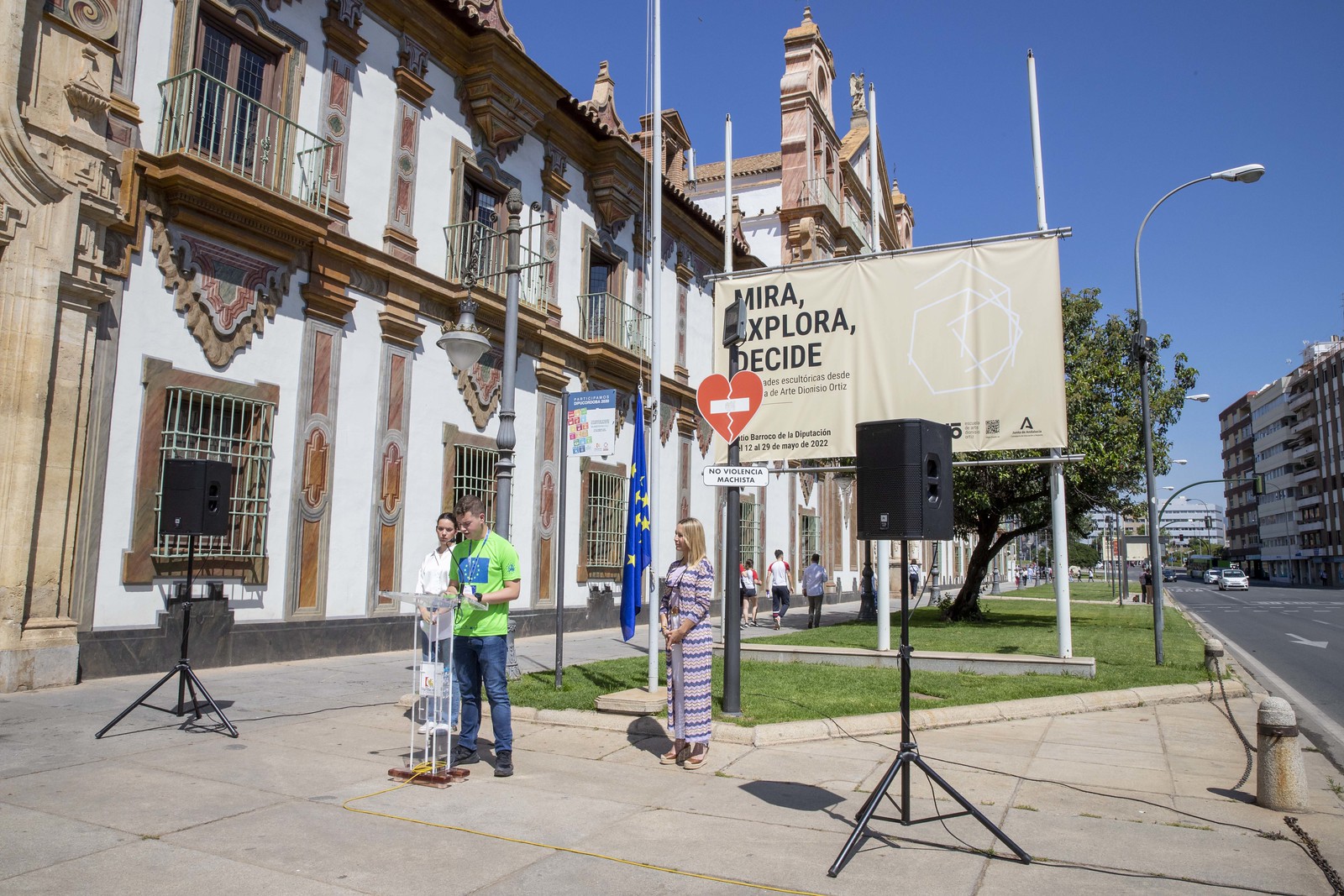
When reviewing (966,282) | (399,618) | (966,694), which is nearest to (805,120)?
(966,282)

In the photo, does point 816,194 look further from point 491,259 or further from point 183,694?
point 183,694

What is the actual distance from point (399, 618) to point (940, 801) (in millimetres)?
10471

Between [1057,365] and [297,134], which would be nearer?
[1057,365]

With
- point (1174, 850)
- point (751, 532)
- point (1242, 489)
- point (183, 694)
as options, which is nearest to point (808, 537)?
point (751, 532)

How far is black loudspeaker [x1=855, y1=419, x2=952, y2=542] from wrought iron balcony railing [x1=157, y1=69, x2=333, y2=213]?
380 inches

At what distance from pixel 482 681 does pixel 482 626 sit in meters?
0.66

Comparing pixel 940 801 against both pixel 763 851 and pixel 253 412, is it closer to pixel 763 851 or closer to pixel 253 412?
pixel 763 851

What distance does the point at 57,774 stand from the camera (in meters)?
5.85

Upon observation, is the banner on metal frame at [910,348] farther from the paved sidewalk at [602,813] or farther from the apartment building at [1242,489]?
the apartment building at [1242,489]

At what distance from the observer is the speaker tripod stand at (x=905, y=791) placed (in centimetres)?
460

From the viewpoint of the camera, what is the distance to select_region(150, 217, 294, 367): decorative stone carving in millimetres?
11117

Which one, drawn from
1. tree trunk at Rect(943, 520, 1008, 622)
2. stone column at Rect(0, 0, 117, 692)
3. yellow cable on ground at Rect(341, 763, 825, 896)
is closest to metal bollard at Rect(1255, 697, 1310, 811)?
yellow cable on ground at Rect(341, 763, 825, 896)

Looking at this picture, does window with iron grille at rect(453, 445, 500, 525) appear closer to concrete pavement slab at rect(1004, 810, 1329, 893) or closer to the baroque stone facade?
the baroque stone facade

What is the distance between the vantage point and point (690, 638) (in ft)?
22.5
